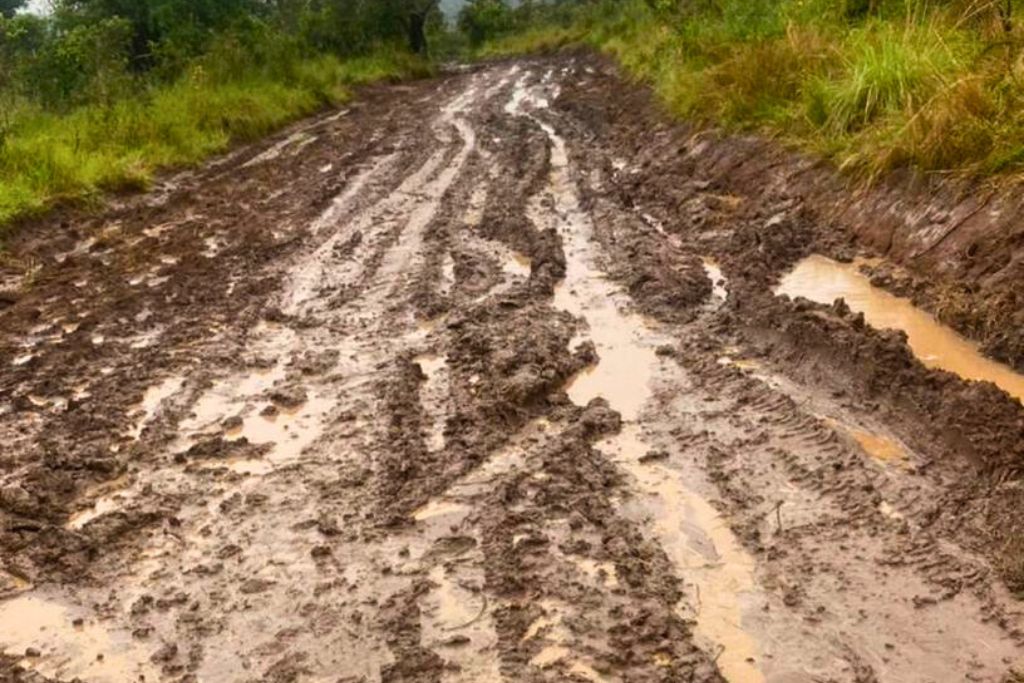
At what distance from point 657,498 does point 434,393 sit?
55.5 inches

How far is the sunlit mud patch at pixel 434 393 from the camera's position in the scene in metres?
4.14

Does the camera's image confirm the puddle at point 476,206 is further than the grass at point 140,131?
No

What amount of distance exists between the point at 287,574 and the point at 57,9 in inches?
769

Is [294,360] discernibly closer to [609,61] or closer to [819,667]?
[819,667]

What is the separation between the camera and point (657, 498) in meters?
3.60

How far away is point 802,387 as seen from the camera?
4.47 m

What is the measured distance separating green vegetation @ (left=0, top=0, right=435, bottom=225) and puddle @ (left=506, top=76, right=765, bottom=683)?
534 centimetres

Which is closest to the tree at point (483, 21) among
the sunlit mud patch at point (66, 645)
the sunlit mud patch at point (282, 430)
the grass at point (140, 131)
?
the grass at point (140, 131)

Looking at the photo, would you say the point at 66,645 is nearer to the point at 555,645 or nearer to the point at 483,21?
the point at 555,645

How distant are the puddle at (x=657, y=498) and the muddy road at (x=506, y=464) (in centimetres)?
1

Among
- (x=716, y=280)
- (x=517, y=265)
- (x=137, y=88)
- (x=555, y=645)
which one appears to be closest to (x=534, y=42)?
(x=137, y=88)

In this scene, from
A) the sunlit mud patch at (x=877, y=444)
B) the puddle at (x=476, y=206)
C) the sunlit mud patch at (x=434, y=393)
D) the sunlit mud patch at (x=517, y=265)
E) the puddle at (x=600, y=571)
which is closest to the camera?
the puddle at (x=600, y=571)

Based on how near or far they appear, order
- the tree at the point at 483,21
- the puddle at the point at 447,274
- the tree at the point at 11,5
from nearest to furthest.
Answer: the puddle at the point at 447,274, the tree at the point at 11,5, the tree at the point at 483,21

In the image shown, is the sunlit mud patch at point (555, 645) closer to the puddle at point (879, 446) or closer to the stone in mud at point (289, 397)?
the puddle at point (879, 446)
